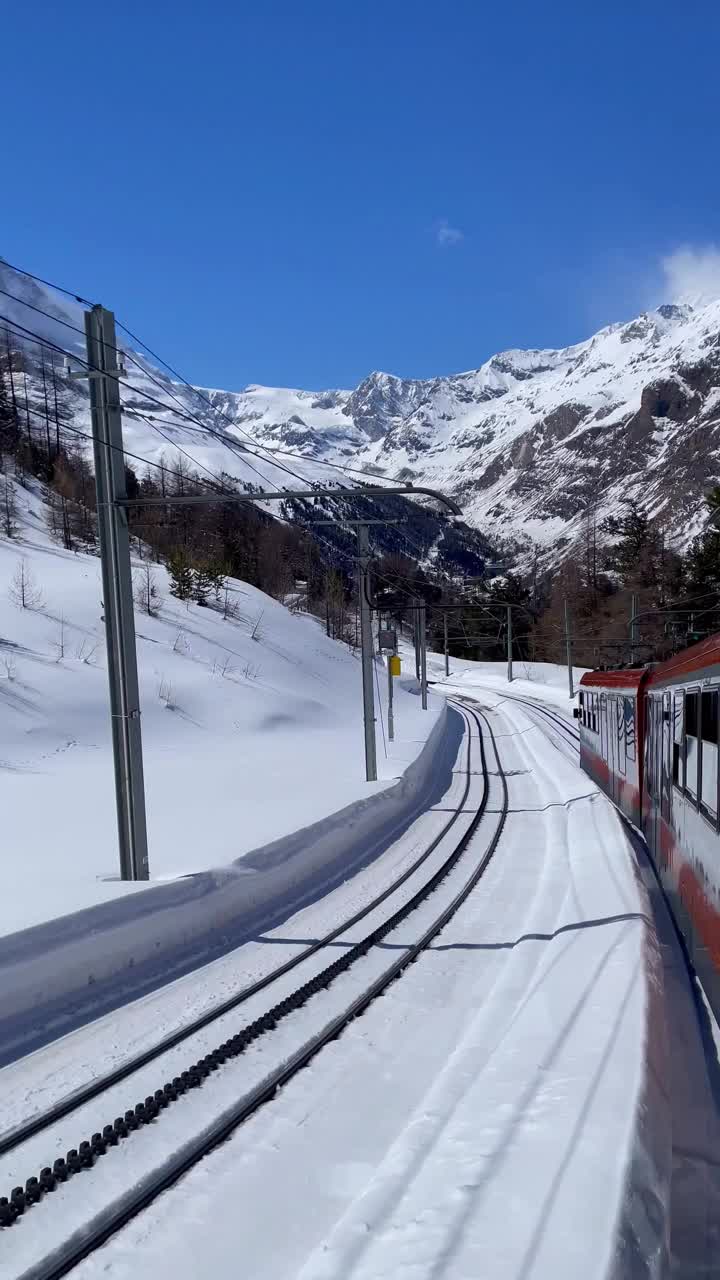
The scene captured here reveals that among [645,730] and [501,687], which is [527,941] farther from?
[501,687]

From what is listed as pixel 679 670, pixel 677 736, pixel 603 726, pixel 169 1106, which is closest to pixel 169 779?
pixel 603 726

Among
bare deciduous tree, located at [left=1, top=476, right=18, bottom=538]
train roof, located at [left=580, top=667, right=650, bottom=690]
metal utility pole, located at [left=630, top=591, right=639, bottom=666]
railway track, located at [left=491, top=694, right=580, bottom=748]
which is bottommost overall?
railway track, located at [left=491, top=694, right=580, bottom=748]

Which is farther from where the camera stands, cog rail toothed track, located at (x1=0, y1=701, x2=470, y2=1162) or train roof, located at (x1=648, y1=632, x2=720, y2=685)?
train roof, located at (x1=648, y1=632, x2=720, y2=685)

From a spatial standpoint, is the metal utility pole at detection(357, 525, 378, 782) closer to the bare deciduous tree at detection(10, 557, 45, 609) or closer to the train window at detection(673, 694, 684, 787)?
the train window at detection(673, 694, 684, 787)

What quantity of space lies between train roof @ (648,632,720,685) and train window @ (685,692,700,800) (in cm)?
28

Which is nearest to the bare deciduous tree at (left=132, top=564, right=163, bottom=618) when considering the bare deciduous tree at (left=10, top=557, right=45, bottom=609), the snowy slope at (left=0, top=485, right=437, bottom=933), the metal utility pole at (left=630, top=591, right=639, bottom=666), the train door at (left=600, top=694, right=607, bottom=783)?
the snowy slope at (left=0, top=485, right=437, bottom=933)

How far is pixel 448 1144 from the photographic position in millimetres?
5871

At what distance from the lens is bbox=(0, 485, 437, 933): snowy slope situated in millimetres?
15023

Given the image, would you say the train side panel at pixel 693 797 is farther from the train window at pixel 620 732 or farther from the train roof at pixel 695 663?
the train window at pixel 620 732

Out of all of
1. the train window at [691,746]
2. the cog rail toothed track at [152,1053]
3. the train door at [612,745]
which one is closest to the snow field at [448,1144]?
the cog rail toothed track at [152,1053]

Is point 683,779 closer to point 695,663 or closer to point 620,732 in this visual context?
point 695,663

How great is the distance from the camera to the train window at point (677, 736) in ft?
33.0

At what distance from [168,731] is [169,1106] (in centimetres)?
2907

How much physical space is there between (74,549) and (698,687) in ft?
173
